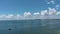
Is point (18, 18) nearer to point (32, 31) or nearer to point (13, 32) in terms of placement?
point (13, 32)

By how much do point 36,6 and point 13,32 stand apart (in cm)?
182

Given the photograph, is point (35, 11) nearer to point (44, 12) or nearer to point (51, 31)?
point (44, 12)

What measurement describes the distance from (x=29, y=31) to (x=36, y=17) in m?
1.94

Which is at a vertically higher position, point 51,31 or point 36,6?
point 36,6

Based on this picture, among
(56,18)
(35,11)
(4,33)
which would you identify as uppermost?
(35,11)

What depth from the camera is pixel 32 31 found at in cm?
637

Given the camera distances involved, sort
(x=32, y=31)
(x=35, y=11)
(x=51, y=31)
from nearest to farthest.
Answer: (x=35, y=11)
(x=51, y=31)
(x=32, y=31)

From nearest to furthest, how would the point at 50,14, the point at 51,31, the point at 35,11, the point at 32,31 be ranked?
the point at 50,14
the point at 35,11
the point at 51,31
the point at 32,31

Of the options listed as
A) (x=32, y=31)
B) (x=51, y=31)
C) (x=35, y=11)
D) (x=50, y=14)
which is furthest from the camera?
(x=32, y=31)

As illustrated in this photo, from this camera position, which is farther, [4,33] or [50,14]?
[4,33]

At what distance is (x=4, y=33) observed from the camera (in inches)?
239

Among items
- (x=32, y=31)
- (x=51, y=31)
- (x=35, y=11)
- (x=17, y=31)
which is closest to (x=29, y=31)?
(x=32, y=31)

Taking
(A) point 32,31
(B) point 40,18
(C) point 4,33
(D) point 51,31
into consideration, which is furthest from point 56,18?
(C) point 4,33

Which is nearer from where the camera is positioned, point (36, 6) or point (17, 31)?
point (36, 6)
